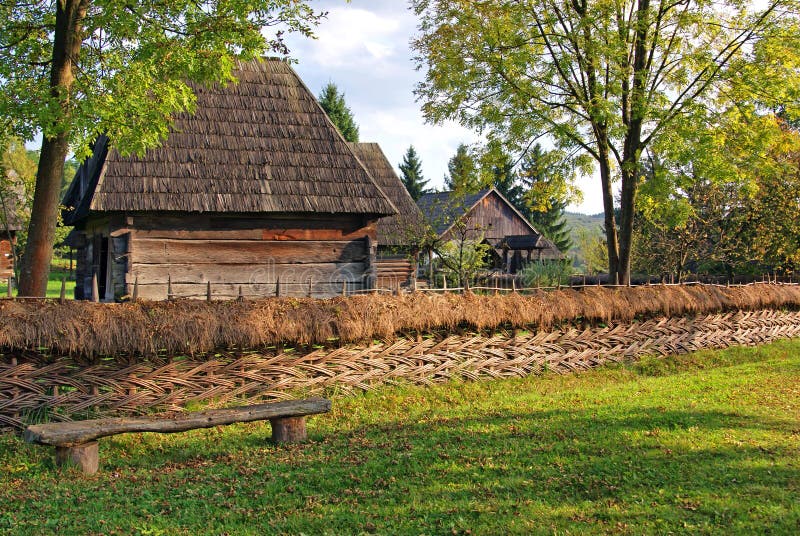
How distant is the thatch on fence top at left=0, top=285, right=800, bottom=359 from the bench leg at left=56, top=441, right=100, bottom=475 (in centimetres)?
164

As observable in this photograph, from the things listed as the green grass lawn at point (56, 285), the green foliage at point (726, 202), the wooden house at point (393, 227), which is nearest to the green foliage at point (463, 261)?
the wooden house at point (393, 227)

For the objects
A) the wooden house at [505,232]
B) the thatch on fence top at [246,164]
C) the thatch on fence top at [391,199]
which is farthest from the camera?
the wooden house at [505,232]

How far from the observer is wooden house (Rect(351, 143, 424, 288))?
23141 millimetres

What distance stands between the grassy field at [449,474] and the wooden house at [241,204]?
520 cm

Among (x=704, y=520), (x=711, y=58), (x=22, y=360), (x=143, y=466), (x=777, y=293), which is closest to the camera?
(x=704, y=520)

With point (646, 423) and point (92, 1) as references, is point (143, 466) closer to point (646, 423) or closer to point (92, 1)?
point (646, 423)

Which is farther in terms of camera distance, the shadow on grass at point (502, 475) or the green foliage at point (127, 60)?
the green foliage at point (127, 60)

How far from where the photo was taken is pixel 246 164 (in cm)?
1441

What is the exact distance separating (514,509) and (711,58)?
1459cm

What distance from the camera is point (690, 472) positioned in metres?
6.52

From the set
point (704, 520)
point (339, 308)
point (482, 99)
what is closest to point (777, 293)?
point (482, 99)

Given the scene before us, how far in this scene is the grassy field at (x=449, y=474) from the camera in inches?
209

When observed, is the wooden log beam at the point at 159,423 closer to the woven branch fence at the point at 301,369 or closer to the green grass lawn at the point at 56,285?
the woven branch fence at the point at 301,369

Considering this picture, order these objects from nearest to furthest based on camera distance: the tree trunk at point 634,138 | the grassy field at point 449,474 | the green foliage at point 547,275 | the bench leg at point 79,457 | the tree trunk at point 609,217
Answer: the grassy field at point 449,474, the bench leg at point 79,457, the tree trunk at point 634,138, the tree trunk at point 609,217, the green foliage at point 547,275
